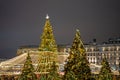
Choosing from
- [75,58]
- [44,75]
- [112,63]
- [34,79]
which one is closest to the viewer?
[75,58]

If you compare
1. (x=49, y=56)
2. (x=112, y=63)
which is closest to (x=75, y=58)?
→ (x=49, y=56)

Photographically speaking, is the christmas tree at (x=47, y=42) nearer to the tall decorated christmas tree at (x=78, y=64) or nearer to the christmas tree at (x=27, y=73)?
the christmas tree at (x=27, y=73)

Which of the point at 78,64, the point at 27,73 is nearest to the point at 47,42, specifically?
the point at 27,73

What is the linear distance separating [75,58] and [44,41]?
29069mm

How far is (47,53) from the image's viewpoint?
235ft

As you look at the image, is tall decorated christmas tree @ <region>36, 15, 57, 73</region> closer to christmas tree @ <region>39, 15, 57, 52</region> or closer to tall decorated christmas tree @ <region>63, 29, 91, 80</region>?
christmas tree @ <region>39, 15, 57, 52</region>

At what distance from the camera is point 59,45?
558ft

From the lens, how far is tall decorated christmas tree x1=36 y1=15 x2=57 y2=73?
68.6m

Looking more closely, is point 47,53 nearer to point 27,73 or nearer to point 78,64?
point 27,73

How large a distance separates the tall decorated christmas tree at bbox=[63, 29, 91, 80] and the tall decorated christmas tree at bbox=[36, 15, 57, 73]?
23.0m

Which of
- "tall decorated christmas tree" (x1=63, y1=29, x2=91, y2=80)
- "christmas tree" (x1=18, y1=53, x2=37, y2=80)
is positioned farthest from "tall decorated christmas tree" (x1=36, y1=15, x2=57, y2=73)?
"tall decorated christmas tree" (x1=63, y1=29, x2=91, y2=80)

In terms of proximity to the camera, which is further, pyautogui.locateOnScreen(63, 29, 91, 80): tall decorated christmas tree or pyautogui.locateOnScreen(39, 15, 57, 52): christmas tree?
pyautogui.locateOnScreen(39, 15, 57, 52): christmas tree

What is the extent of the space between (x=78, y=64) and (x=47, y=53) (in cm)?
2812

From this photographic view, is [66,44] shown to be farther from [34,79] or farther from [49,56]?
[34,79]
